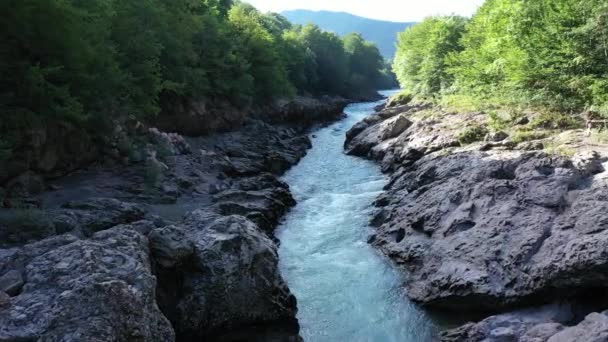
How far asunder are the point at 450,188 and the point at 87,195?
545 inches

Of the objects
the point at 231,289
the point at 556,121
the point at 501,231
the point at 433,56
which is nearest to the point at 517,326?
the point at 501,231

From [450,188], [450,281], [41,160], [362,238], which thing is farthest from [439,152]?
[41,160]

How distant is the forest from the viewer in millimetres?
16047

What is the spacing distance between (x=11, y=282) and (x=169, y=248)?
3517mm

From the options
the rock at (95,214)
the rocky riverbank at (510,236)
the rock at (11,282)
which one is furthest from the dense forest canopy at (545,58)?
the rock at (11,282)

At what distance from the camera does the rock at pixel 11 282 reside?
883cm

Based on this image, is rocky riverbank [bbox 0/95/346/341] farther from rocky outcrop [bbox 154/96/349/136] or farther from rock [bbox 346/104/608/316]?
rocky outcrop [bbox 154/96/349/136]

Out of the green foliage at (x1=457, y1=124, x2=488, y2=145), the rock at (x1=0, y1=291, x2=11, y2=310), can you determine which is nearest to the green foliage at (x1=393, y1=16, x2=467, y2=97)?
the green foliage at (x1=457, y1=124, x2=488, y2=145)

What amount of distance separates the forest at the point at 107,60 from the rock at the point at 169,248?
579cm

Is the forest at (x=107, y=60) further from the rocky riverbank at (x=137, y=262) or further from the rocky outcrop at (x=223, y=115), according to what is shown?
the rocky riverbank at (x=137, y=262)

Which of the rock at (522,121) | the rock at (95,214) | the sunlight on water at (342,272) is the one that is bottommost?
the sunlight on water at (342,272)

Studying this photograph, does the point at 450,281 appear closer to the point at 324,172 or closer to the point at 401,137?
the point at 324,172

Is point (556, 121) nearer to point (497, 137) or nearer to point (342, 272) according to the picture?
point (497, 137)

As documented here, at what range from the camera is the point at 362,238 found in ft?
60.1
